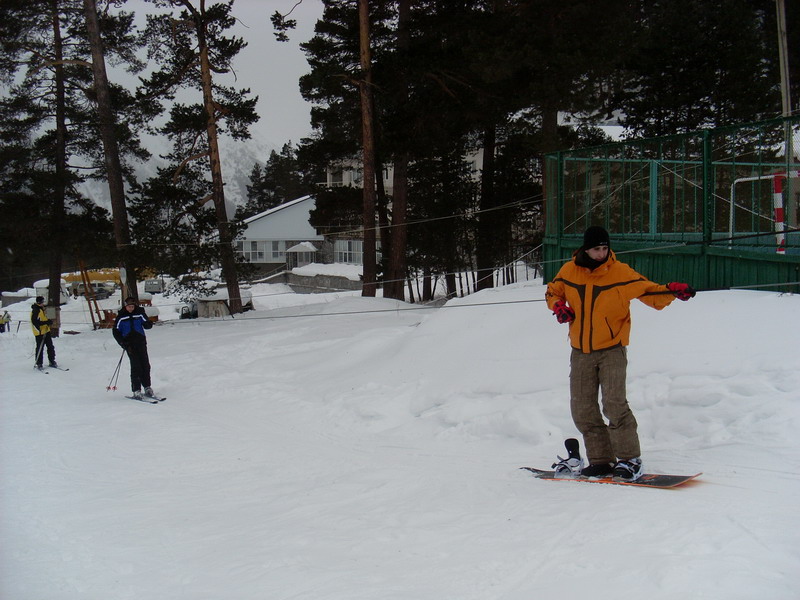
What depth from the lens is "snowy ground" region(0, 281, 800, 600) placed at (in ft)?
12.0

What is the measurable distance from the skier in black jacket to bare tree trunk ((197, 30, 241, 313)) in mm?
10832

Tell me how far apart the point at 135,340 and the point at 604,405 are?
26.9 feet

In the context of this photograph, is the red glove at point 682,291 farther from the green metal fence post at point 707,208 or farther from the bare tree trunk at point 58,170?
the bare tree trunk at point 58,170

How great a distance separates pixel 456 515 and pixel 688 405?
2.93 meters

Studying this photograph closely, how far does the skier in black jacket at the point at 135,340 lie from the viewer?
10789mm

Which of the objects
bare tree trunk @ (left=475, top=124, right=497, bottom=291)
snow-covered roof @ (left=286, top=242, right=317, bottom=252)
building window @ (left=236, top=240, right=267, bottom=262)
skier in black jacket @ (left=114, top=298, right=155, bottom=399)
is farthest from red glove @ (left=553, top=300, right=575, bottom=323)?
building window @ (left=236, top=240, right=267, bottom=262)

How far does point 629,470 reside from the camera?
4887 millimetres

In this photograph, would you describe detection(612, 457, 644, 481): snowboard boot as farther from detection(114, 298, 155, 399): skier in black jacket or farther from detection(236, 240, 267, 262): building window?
detection(236, 240, 267, 262): building window

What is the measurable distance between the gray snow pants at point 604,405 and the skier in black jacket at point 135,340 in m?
7.79

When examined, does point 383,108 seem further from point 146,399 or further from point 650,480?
point 650,480

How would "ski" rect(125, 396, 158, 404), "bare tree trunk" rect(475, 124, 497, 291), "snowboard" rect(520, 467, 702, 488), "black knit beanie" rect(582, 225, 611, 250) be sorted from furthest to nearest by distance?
"bare tree trunk" rect(475, 124, 497, 291) → "ski" rect(125, 396, 158, 404) → "black knit beanie" rect(582, 225, 611, 250) → "snowboard" rect(520, 467, 702, 488)

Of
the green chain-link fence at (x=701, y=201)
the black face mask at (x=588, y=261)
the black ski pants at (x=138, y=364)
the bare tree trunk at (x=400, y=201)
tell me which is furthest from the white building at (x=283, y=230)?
the black face mask at (x=588, y=261)

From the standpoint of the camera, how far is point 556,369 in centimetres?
794

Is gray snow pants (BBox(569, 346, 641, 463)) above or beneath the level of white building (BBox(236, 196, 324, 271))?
beneath
